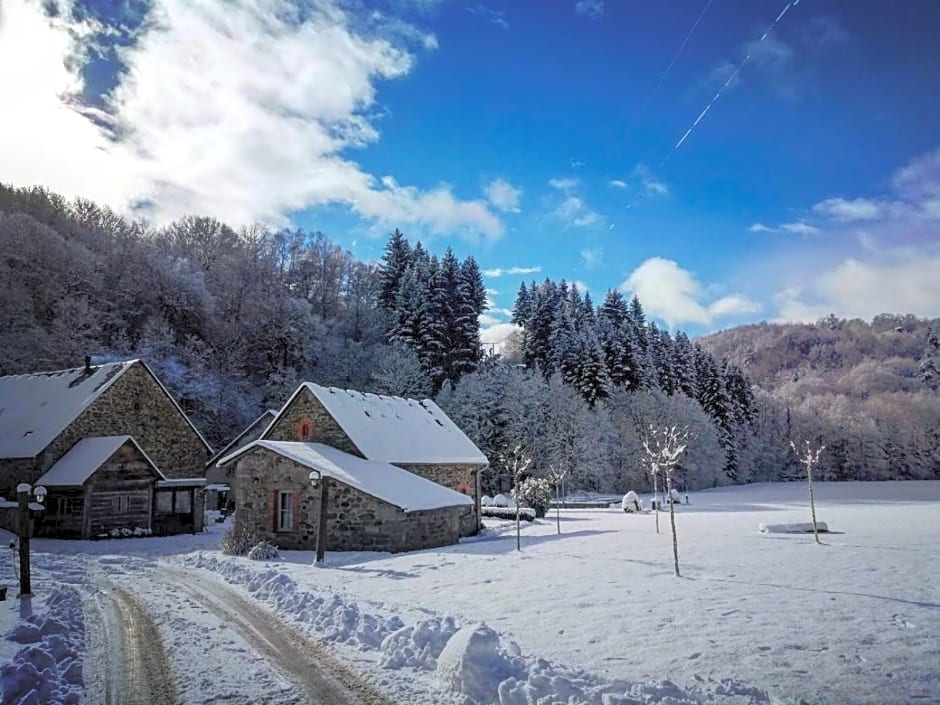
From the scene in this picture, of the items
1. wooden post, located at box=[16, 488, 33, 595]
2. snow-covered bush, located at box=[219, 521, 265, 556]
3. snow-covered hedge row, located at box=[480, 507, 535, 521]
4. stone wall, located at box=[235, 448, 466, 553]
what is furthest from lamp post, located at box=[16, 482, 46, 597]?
snow-covered hedge row, located at box=[480, 507, 535, 521]

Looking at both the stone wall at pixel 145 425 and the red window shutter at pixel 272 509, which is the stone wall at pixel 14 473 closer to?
the stone wall at pixel 145 425

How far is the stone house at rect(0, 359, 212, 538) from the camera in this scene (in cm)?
2447

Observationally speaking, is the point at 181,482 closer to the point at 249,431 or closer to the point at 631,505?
the point at 249,431

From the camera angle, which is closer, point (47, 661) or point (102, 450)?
point (47, 661)

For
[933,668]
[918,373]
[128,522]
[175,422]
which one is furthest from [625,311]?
[933,668]

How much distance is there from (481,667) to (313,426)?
737 inches

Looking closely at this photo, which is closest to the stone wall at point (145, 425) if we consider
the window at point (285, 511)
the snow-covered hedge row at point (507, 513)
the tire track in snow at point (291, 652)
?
the window at point (285, 511)

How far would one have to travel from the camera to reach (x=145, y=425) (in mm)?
29547

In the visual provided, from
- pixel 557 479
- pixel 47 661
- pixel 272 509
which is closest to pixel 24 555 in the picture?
pixel 47 661

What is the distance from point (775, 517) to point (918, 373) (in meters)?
50.6

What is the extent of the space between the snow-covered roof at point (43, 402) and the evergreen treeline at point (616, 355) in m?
33.2

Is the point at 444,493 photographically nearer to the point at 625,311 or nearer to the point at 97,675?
the point at 97,675

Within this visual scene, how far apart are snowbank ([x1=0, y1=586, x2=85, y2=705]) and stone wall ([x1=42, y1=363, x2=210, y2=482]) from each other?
20.0 meters

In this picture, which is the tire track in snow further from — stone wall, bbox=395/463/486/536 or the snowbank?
stone wall, bbox=395/463/486/536
